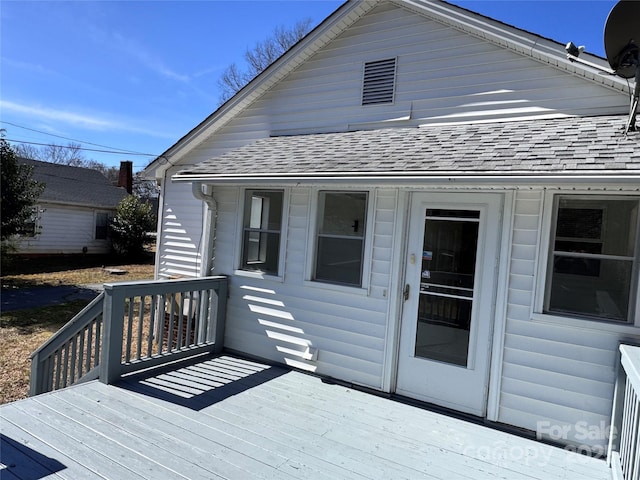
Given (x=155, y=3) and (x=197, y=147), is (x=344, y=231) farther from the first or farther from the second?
(x=155, y=3)

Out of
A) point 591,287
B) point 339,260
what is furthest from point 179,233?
point 591,287

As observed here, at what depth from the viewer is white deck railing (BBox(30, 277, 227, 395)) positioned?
13.0 feet

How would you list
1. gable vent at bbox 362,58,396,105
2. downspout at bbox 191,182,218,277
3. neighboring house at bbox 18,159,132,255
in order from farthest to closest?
neighboring house at bbox 18,159,132,255
downspout at bbox 191,182,218,277
gable vent at bbox 362,58,396,105

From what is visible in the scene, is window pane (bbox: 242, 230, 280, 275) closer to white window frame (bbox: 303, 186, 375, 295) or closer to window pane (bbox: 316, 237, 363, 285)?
white window frame (bbox: 303, 186, 375, 295)

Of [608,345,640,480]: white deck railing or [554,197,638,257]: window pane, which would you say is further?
[554,197,638,257]: window pane

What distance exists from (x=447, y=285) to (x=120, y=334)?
11.5ft

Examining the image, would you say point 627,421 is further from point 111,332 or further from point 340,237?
point 111,332

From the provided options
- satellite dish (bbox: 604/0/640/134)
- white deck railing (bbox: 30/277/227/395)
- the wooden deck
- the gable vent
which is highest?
the gable vent

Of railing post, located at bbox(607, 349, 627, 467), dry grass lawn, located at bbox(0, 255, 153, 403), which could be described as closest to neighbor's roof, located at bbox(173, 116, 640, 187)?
railing post, located at bbox(607, 349, 627, 467)

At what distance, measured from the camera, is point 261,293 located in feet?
16.6

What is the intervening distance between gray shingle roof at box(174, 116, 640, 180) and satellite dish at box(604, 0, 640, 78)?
0.62 metres

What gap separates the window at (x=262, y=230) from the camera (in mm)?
5141

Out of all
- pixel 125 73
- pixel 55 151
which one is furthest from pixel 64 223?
pixel 55 151

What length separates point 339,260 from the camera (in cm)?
465
